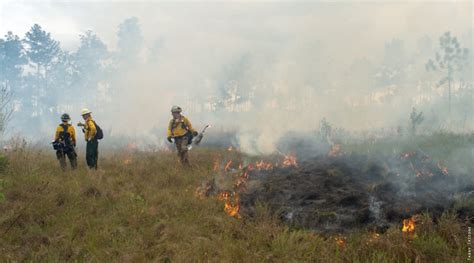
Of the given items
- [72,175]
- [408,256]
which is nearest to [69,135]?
[72,175]

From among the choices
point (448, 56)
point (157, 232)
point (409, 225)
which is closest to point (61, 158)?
point (157, 232)

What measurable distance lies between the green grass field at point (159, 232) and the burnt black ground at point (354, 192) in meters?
0.49

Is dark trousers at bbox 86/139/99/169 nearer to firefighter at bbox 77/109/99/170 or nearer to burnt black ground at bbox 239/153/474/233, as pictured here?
firefighter at bbox 77/109/99/170

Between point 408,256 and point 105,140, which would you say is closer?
point 408,256

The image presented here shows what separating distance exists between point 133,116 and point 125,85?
12.4 m

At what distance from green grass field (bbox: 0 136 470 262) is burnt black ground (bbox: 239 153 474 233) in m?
0.49

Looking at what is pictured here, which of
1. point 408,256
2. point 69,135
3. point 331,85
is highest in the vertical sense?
point 331,85

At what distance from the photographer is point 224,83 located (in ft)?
184

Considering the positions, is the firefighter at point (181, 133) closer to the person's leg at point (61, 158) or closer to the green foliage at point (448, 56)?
the person's leg at point (61, 158)

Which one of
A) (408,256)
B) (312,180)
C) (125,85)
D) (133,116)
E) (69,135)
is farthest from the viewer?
(125,85)

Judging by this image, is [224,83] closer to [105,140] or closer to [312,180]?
[105,140]

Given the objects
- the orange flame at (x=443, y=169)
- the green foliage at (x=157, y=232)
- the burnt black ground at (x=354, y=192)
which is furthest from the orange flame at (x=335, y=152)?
the green foliage at (x=157, y=232)

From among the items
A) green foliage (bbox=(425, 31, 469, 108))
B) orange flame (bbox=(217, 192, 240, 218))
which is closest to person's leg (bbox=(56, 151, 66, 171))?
orange flame (bbox=(217, 192, 240, 218))

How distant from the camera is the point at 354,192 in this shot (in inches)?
297
